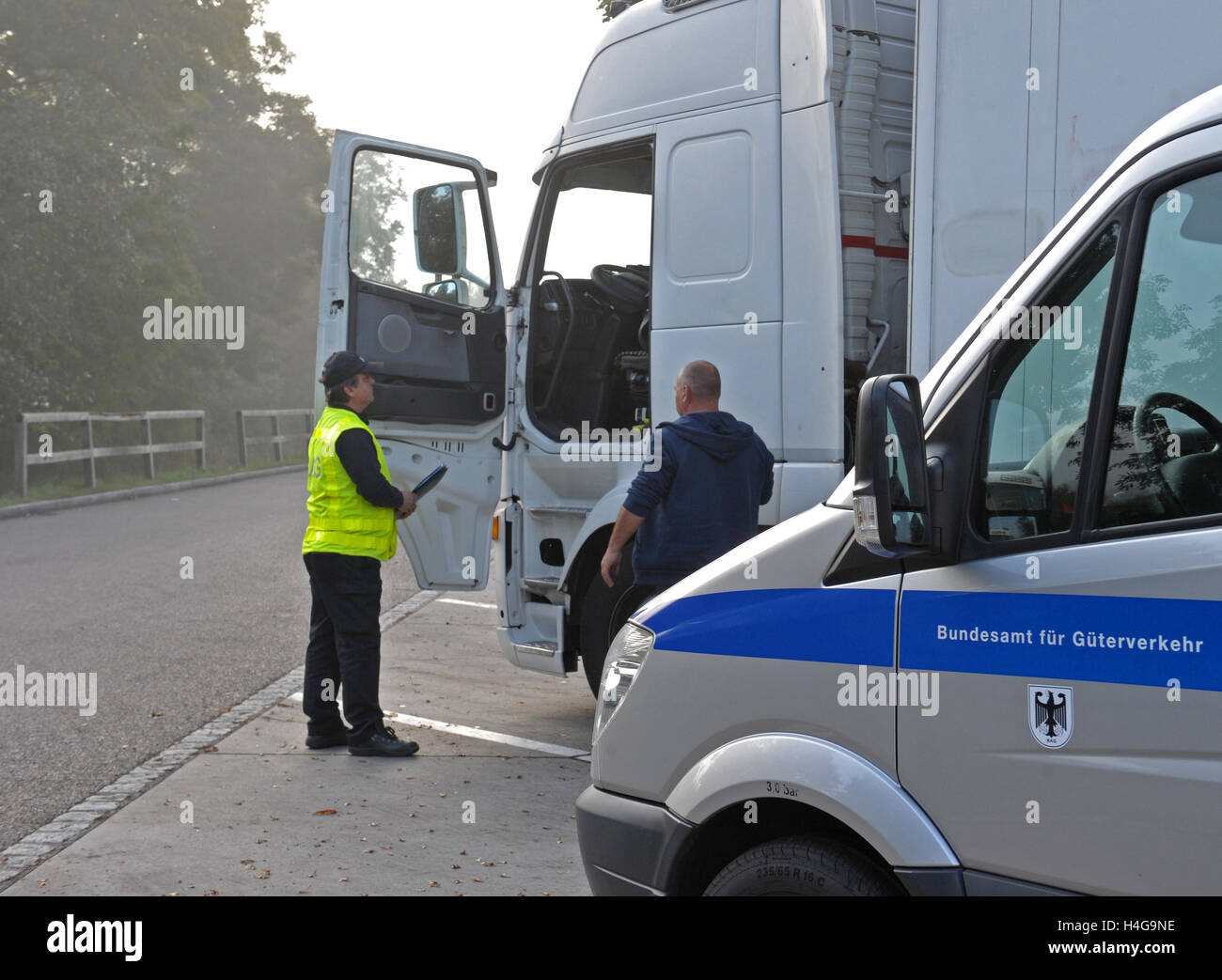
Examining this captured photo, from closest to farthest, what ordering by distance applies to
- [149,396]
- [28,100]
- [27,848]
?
[27,848], [28,100], [149,396]

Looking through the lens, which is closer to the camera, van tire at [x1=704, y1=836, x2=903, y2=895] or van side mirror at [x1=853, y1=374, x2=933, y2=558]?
van side mirror at [x1=853, y1=374, x2=933, y2=558]

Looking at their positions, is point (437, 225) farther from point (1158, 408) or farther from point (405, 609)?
point (405, 609)

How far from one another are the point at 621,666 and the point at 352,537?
3462mm

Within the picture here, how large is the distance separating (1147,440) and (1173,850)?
696 millimetres

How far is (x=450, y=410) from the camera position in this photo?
7.16 meters

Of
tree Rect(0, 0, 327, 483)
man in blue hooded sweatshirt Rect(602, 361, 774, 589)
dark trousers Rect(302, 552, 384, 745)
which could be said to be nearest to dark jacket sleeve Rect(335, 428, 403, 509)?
dark trousers Rect(302, 552, 384, 745)

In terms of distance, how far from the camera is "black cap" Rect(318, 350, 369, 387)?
6441mm

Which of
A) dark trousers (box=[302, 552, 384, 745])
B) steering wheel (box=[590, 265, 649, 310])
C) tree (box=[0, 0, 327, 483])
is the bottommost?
dark trousers (box=[302, 552, 384, 745])

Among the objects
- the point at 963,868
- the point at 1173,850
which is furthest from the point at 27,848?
the point at 1173,850

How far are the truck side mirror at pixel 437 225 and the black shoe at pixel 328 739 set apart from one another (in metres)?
2.29

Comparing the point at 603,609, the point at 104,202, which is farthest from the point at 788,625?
the point at 104,202

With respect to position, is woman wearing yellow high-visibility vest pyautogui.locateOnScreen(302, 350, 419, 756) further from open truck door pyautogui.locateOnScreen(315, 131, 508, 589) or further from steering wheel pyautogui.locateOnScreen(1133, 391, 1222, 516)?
steering wheel pyautogui.locateOnScreen(1133, 391, 1222, 516)

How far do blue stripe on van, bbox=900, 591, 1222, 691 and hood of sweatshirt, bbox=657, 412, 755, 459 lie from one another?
2895mm

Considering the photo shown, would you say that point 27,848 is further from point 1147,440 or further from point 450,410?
point 1147,440
